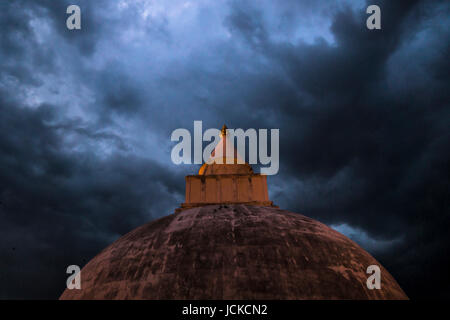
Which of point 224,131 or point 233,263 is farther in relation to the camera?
point 224,131

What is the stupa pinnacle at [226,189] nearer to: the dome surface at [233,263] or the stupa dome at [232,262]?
the stupa dome at [232,262]

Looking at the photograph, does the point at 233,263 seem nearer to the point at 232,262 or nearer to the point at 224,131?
the point at 232,262

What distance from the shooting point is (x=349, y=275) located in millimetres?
10523

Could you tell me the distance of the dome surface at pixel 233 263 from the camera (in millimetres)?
9477

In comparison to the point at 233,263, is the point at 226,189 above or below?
above

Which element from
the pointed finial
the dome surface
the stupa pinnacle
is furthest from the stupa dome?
the pointed finial

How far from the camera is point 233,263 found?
10.1 meters

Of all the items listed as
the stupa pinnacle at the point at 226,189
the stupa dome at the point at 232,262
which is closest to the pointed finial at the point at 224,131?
the stupa pinnacle at the point at 226,189

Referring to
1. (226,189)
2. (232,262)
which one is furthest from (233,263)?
(226,189)

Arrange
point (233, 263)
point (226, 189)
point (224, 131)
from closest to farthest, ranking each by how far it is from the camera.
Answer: point (233, 263), point (226, 189), point (224, 131)

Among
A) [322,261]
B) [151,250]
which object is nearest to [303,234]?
[322,261]

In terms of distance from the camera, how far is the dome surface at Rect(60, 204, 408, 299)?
9.48 meters
